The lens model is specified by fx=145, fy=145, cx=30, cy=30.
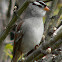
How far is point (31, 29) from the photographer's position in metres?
1.87

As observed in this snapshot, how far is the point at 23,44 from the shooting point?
2057 millimetres

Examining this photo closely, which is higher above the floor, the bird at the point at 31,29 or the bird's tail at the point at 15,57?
the bird at the point at 31,29

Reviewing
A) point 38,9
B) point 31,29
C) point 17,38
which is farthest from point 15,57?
point 38,9

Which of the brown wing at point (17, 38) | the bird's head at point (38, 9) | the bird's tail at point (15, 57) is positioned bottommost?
the bird's tail at point (15, 57)

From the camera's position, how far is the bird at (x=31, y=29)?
1.88 metres

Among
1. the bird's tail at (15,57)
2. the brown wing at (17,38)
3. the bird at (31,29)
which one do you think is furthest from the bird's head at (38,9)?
the bird's tail at (15,57)

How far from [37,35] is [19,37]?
0.26 meters

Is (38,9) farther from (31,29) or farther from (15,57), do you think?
(15,57)

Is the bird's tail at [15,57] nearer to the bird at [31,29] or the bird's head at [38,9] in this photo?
the bird at [31,29]

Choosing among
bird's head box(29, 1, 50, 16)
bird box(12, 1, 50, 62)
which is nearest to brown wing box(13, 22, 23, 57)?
bird box(12, 1, 50, 62)

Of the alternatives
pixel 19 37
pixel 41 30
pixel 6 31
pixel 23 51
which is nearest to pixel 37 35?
pixel 41 30

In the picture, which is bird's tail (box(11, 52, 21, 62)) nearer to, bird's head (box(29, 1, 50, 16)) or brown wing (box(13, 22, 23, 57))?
brown wing (box(13, 22, 23, 57))

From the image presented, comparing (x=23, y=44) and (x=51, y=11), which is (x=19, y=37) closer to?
(x=23, y=44)

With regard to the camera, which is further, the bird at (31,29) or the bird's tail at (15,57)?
the bird's tail at (15,57)
